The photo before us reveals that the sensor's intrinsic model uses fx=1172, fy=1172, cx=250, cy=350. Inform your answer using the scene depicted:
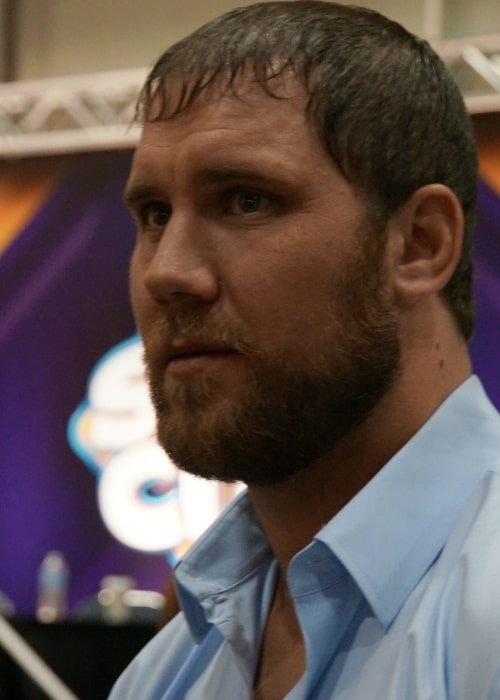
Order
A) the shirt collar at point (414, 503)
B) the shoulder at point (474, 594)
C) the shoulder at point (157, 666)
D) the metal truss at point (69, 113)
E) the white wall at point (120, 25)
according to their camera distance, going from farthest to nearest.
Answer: the metal truss at point (69, 113) < the white wall at point (120, 25) < the shoulder at point (157, 666) < the shirt collar at point (414, 503) < the shoulder at point (474, 594)

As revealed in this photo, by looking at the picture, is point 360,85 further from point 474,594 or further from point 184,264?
point 474,594

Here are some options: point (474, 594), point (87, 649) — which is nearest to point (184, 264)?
point (474, 594)

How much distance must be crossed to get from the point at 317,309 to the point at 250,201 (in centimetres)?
11

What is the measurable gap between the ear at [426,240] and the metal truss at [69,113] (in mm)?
3348

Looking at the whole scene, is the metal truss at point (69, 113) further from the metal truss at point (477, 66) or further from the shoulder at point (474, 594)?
the shoulder at point (474, 594)

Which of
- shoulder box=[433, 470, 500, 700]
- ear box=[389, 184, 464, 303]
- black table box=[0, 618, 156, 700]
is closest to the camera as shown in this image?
shoulder box=[433, 470, 500, 700]

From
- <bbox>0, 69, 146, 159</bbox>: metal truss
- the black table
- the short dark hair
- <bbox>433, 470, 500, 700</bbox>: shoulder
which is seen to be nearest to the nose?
the short dark hair

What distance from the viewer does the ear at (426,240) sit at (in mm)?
1041

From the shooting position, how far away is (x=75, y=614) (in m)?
4.27

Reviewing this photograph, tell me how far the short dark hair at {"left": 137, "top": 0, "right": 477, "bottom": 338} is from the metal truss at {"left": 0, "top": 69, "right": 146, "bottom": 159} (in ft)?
11.1

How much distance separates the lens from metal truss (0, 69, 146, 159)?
14.8 ft

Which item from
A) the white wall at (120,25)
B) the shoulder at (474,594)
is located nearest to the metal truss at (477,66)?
the white wall at (120,25)

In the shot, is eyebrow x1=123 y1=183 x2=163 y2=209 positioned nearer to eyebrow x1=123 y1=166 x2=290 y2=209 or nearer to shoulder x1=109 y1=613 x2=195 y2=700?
eyebrow x1=123 y1=166 x2=290 y2=209

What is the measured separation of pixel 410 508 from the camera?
966 mm
